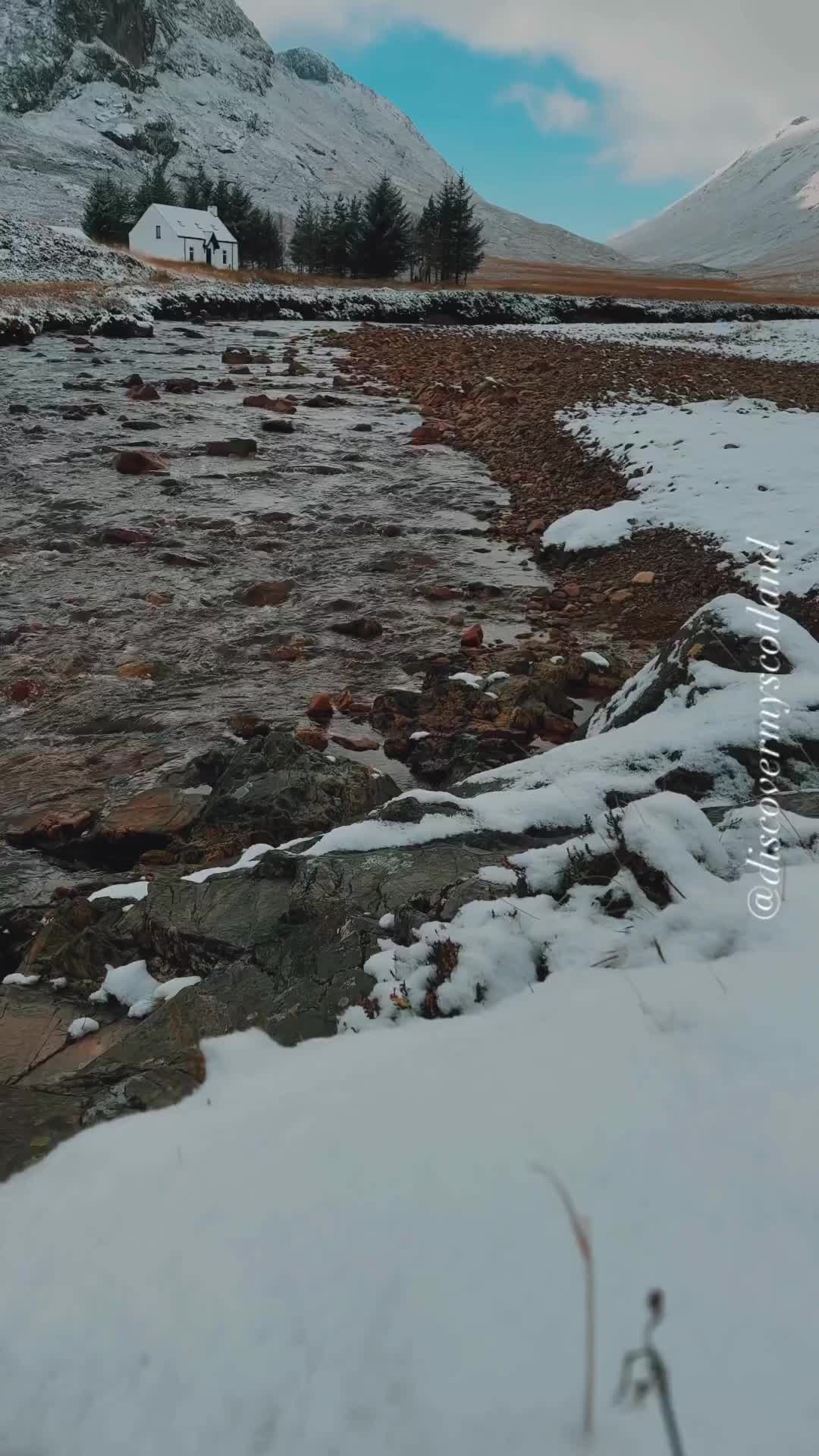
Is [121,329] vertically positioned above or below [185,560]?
above

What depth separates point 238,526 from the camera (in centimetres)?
1195

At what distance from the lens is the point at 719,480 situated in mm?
10734

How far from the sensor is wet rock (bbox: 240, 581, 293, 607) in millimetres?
9547

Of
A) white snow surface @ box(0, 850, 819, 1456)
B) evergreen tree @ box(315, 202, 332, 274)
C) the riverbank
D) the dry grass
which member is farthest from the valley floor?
evergreen tree @ box(315, 202, 332, 274)

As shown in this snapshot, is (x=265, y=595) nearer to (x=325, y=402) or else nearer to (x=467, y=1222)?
(x=467, y=1222)

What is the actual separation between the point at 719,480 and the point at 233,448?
30.2 feet

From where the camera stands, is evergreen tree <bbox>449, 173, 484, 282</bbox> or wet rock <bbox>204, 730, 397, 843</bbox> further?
evergreen tree <bbox>449, 173, 484, 282</bbox>

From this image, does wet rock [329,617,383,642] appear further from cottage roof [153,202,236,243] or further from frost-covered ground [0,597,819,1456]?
cottage roof [153,202,236,243]

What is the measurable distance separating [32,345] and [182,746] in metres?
29.9

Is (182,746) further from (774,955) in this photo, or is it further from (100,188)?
(100,188)

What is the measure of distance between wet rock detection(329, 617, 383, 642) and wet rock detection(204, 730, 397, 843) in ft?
10.3

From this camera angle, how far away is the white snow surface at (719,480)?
9.13 meters

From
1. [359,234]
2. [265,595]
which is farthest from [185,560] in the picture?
[359,234]

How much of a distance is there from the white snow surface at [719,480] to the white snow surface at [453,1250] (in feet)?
23.5
